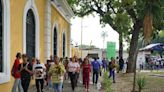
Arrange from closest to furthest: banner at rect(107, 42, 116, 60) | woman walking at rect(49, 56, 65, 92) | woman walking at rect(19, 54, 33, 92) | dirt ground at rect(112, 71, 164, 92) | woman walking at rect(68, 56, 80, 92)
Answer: woman walking at rect(19, 54, 33, 92) → woman walking at rect(49, 56, 65, 92) → woman walking at rect(68, 56, 80, 92) → dirt ground at rect(112, 71, 164, 92) → banner at rect(107, 42, 116, 60)

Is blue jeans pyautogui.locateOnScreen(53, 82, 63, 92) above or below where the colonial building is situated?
below

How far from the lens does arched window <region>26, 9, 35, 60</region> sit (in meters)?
18.8

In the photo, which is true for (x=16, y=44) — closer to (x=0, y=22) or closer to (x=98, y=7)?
(x=0, y=22)

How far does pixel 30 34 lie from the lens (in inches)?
765

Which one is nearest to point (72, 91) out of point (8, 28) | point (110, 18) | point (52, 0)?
point (8, 28)

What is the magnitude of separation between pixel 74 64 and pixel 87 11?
20014 millimetres

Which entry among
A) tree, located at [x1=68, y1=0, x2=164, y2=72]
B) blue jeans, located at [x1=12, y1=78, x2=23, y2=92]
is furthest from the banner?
blue jeans, located at [x1=12, y1=78, x2=23, y2=92]

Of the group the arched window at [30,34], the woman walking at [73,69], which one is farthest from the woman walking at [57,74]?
the arched window at [30,34]

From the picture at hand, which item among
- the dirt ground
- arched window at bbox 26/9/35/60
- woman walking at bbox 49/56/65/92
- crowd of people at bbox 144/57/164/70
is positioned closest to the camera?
woman walking at bbox 49/56/65/92

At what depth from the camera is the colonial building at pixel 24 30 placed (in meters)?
14.5

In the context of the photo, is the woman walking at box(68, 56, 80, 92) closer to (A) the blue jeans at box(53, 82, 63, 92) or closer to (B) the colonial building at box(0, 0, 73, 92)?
(B) the colonial building at box(0, 0, 73, 92)

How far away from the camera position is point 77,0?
3622 cm

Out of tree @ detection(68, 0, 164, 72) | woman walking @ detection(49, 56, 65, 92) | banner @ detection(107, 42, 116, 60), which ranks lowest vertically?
woman walking @ detection(49, 56, 65, 92)

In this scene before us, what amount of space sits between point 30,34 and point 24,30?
1910mm
